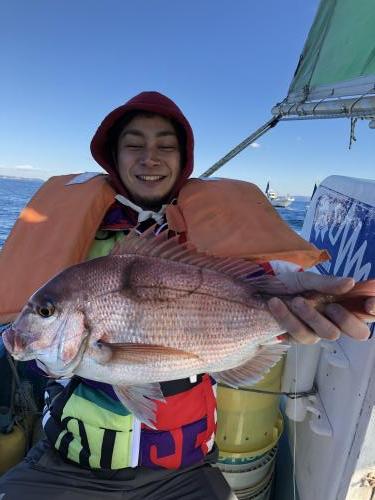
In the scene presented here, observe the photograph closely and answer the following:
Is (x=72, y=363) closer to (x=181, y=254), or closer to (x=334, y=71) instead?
(x=181, y=254)

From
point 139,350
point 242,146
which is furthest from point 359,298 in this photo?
point 242,146

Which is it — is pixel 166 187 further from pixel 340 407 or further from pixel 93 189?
pixel 340 407

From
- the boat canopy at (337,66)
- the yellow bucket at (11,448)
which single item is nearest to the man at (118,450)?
the yellow bucket at (11,448)

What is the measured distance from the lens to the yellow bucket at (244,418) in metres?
2.73

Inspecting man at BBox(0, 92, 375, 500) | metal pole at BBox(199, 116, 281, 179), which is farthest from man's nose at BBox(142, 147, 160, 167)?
metal pole at BBox(199, 116, 281, 179)

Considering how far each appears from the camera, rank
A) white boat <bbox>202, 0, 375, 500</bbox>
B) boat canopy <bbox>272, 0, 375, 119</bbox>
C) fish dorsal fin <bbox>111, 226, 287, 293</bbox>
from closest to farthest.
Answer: fish dorsal fin <bbox>111, 226, 287, 293</bbox>
white boat <bbox>202, 0, 375, 500</bbox>
boat canopy <bbox>272, 0, 375, 119</bbox>

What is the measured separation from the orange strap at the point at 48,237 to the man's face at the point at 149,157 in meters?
0.18

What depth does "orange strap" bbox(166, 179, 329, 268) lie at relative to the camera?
2.04m

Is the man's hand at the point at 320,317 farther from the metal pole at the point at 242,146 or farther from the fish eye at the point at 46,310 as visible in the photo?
the metal pole at the point at 242,146

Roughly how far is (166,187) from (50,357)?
1404 millimetres

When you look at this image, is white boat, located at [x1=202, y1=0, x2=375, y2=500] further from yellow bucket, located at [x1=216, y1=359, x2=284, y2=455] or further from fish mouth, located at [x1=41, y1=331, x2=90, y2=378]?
fish mouth, located at [x1=41, y1=331, x2=90, y2=378]

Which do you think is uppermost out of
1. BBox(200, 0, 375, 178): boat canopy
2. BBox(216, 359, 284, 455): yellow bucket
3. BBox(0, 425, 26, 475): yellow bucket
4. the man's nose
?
BBox(200, 0, 375, 178): boat canopy

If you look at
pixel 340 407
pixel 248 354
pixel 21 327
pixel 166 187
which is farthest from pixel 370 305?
pixel 166 187

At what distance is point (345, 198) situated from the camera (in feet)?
9.39
